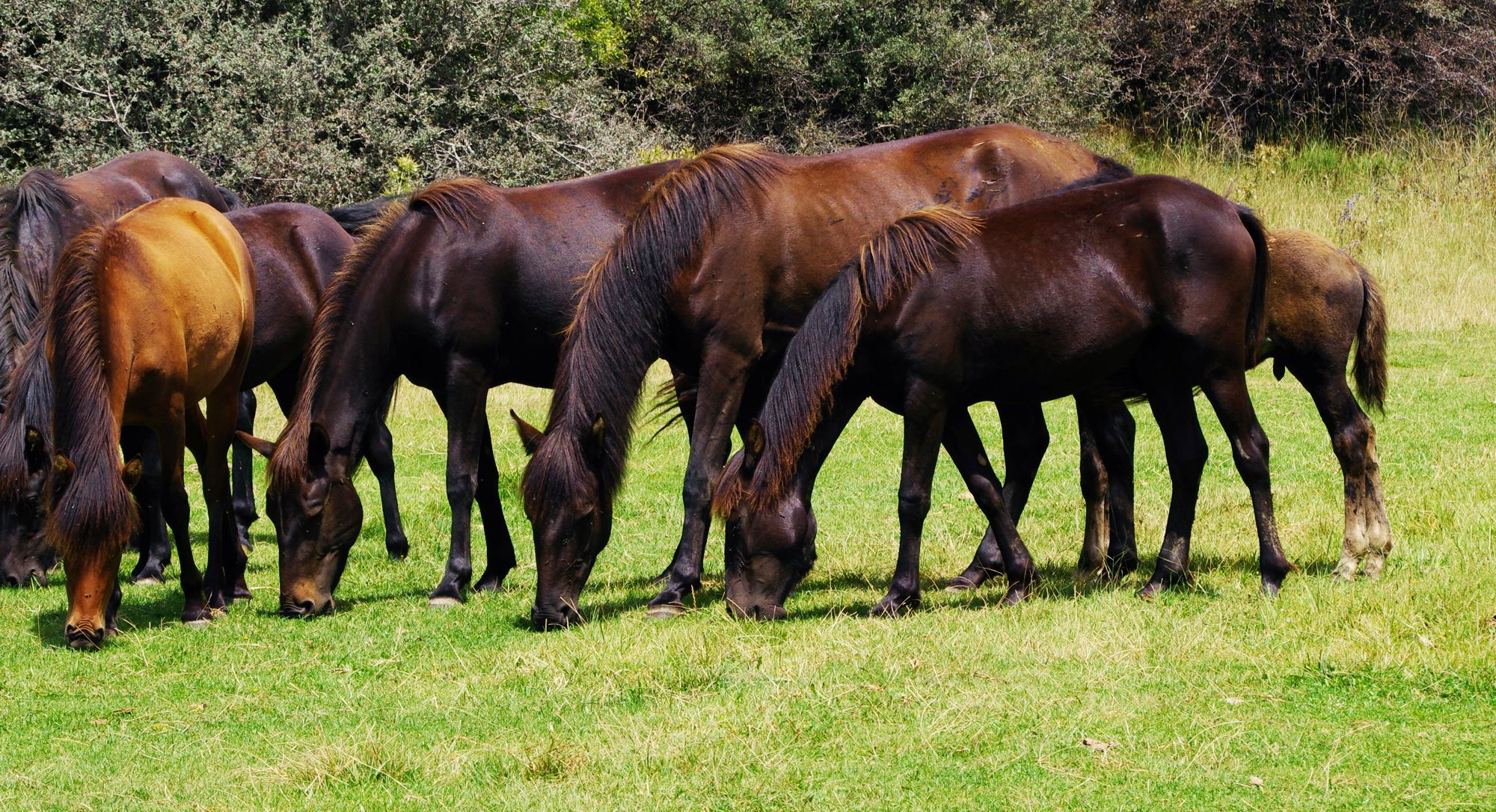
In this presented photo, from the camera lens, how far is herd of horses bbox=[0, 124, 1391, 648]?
677 centimetres

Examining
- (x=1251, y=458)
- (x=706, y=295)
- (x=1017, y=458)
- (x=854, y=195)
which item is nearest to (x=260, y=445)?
(x=706, y=295)

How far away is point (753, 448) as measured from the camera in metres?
6.78

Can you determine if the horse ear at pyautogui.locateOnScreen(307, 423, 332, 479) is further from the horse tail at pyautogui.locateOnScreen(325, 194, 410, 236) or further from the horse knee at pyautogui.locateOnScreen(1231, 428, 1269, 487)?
the horse knee at pyautogui.locateOnScreen(1231, 428, 1269, 487)

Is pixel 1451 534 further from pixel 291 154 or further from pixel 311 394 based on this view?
pixel 291 154

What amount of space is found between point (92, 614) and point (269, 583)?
198 cm

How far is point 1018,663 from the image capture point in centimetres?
571

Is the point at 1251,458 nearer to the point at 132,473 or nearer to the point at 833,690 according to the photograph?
the point at 833,690

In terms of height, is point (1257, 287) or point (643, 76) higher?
point (1257, 287)

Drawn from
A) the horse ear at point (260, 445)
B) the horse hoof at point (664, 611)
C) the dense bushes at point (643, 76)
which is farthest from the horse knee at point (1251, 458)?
the dense bushes at point (643, 76)

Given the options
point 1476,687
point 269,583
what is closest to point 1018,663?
point 1476,687

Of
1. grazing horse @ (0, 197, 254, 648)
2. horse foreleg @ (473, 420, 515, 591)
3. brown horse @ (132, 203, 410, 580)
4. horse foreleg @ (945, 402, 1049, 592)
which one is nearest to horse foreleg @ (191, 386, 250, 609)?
grazing horse @ (0, 197, 254, 648)

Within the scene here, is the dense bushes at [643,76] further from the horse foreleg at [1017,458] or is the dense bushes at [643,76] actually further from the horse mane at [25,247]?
the horse foreleg at [1017,458]

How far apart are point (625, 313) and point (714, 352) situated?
541 mm

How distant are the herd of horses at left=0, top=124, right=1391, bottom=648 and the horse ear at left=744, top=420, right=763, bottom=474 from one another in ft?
0.06
